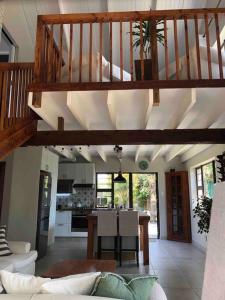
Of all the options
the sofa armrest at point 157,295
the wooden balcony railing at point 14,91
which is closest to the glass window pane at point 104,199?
the wooden balcony railing at point 14,91

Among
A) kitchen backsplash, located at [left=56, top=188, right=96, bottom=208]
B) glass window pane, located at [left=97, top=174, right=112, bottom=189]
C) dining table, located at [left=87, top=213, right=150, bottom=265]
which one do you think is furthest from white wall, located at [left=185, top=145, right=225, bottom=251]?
kitchen backsplash, located at [left=56, top=188, right=96, bottom=208]

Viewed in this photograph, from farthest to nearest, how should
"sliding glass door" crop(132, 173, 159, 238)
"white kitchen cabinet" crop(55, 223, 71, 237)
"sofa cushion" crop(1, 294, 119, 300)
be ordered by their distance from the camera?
"sliding glass door" crop(132, 173, 159, 238) < "white kitchen cabinet" crop(55, 223, 71, 237) < "sofa cushion" crop(1, 294, 119, 300)

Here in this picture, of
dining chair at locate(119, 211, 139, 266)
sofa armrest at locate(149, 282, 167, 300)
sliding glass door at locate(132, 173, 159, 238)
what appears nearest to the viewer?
sofa armrest at locate(149, 282, 167, 300)

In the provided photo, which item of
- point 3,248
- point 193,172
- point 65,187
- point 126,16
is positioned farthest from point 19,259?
point 193,172

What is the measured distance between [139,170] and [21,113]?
→ 6272mm

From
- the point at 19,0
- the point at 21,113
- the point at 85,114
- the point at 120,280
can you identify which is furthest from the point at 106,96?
the point at 19,0

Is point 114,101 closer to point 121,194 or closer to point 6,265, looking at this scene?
point 6,265

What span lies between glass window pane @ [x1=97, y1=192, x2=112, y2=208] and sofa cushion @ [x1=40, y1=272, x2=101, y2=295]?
7.57 meters

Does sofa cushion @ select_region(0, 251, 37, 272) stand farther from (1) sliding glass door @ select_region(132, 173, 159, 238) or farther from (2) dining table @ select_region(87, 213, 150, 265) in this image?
(1) sliding glass door @ select_region(132, 173, 159, 238)

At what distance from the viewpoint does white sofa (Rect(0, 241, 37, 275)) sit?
3.46 metres

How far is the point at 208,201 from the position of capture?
4.73 metres

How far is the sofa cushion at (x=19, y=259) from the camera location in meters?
3.60

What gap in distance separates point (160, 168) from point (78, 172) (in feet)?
9.89

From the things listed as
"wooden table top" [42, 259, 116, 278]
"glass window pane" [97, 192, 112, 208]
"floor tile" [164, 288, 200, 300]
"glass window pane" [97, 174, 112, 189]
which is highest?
"glass window pane" [97, 174, 112, 189]
